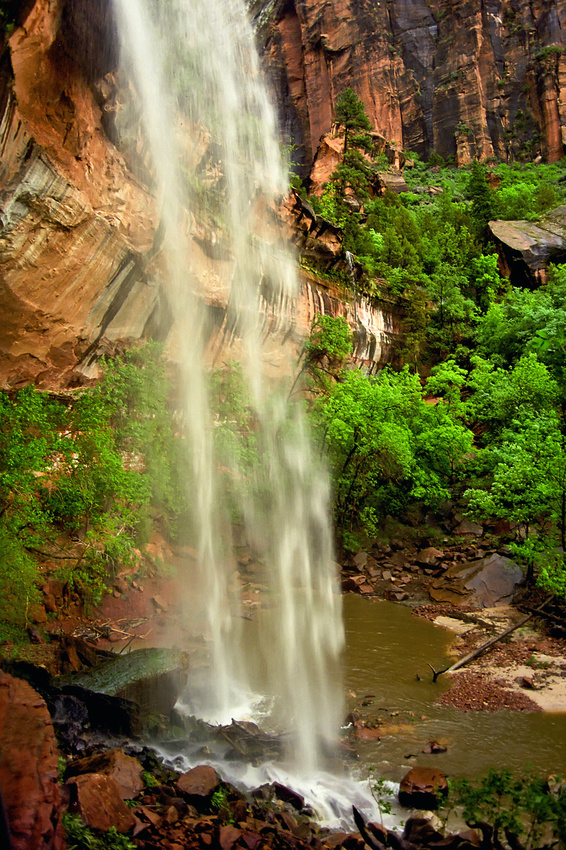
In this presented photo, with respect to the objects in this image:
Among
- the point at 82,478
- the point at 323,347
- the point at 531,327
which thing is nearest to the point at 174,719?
the point at 82,478

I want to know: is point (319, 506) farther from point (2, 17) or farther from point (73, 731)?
point (2, 17)

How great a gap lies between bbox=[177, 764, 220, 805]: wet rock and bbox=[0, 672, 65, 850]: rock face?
1929 mm

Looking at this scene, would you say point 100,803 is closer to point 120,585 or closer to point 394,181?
point 120,585

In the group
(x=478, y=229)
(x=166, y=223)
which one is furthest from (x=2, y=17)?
(x=478, y=229)

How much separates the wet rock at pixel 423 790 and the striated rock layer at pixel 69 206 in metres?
12.9

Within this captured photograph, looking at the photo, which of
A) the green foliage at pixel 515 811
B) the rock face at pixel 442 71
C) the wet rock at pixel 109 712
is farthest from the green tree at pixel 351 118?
the green foliage at pixel 515 811

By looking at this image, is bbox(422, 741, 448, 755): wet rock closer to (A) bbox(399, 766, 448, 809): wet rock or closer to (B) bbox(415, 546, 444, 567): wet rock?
(A) bbox(399, 766, 448, 809): wet rock

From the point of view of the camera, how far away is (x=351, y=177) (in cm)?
3534

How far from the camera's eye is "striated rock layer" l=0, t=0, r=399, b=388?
1223 cm

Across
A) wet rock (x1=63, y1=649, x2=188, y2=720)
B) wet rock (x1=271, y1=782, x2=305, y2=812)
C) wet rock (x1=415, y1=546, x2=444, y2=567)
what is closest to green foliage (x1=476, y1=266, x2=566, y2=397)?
wet rock (x1=415, y1=546, x2=444, y2=567)

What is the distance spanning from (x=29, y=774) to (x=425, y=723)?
659 centimetres

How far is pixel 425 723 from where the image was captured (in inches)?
339

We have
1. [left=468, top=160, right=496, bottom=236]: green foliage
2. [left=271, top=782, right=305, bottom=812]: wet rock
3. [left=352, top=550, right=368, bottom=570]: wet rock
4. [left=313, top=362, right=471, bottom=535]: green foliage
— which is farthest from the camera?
[left=468, top=160, right=496, bottom=236]: green foliage

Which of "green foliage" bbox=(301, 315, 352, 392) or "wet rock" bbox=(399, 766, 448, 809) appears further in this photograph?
"green foliage" bbox=(301, 315, 352, 392)
